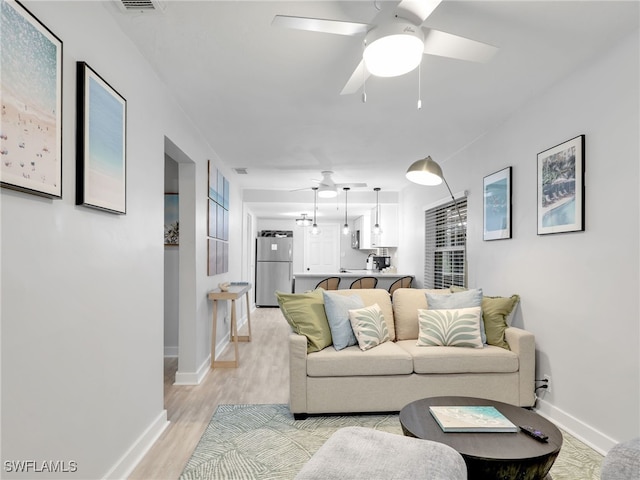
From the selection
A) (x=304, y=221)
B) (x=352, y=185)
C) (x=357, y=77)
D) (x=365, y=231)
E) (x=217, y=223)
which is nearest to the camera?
(x=357, y=77)

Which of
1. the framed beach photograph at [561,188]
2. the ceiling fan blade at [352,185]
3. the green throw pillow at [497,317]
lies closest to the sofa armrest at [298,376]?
the green throw pillow at [497,317]

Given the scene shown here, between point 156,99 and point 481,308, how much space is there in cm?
303

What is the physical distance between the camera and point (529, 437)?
1.83 meters

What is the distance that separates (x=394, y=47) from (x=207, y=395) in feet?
10.4

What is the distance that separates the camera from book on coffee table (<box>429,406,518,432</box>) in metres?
1.88

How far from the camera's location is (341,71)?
272 centimetres

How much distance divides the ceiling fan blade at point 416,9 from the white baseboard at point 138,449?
2615 millimetres

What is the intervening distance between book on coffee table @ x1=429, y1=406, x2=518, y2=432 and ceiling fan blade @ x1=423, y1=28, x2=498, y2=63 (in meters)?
1.79

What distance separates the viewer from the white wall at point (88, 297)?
56.1 inches

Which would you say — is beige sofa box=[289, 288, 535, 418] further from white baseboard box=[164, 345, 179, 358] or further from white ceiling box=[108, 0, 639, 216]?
white baseboard box=[164, 345, 179, 358]

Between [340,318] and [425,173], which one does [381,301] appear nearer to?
[340,318]

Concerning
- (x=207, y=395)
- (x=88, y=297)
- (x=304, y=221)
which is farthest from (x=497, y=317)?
(x=304, y=221)

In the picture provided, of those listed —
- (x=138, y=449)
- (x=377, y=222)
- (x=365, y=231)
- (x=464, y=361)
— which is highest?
(x=377, y=222)

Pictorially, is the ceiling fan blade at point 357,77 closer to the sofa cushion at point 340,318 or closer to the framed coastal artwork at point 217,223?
the sofa cushion at point 340,318
